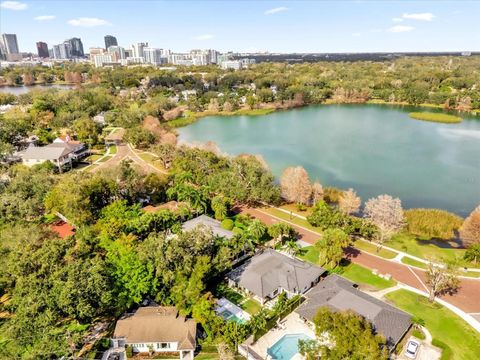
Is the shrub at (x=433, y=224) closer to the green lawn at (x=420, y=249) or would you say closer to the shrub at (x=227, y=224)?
the green lawn at (x=420, y=249)

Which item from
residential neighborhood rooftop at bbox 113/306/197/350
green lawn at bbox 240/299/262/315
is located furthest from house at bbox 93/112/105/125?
A: green lawn at bbox 240/299/262/315

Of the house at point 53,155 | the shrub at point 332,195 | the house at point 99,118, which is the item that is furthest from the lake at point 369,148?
the house at point 53,155

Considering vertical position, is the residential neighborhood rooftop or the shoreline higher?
the shoreline

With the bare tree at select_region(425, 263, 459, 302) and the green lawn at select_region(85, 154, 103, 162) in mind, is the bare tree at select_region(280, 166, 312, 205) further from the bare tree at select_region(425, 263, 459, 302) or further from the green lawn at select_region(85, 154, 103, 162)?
the green lawn at select_region(85, 154, 103, 162)

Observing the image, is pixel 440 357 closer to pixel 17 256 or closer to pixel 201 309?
pixel 201 309

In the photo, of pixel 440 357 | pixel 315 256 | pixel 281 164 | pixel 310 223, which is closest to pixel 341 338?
pixel 440 357

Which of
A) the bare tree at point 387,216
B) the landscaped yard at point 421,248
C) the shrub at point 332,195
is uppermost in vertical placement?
the bare tree at point 387,216
